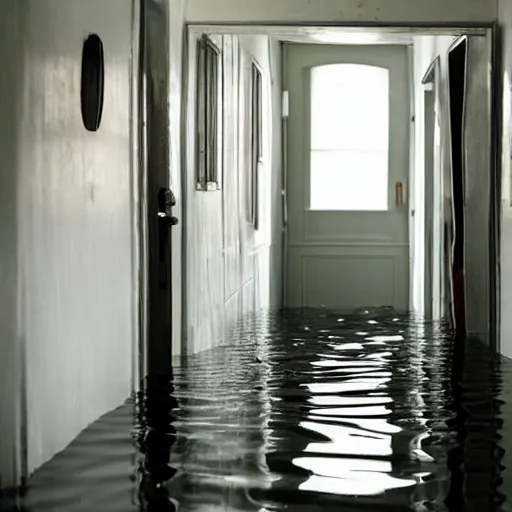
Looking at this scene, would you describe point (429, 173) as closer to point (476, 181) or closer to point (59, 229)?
point (476, 181)

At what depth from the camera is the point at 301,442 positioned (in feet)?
9.40

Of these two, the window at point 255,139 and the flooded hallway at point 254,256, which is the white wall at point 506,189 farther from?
the window at point 255,139

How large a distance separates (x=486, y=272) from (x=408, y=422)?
218cm

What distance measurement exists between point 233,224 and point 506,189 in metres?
2.25

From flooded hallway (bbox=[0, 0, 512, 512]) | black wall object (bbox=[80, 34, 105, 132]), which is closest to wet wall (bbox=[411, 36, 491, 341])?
flooded hallway (bbox=[0, 0, 512, 512])

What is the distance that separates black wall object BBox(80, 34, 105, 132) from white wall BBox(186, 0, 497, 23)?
1.77 metres

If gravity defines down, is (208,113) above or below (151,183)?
above

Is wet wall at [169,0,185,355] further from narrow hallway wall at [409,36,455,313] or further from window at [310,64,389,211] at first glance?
window at [310,64,389,211]

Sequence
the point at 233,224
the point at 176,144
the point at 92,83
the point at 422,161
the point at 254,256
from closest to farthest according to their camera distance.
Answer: the point at 92,83, the point at 176,144, the point at 233,224, the point at 254,256, the point at 422,161

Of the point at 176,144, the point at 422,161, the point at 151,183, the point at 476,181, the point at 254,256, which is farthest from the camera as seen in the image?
the point at 422,161

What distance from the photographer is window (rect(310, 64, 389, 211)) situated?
9273mm

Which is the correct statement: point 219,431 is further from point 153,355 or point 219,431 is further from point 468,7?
point 468,7

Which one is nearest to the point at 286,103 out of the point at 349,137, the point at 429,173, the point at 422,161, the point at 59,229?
the point at 349,137

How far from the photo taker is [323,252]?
9.33 meters
